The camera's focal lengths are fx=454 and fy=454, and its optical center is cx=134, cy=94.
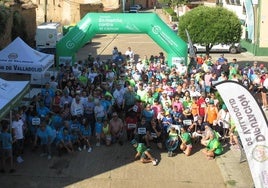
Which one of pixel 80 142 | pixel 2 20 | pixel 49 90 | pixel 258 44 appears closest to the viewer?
pixel 80 142

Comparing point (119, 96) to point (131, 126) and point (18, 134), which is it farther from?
point (18, 134)

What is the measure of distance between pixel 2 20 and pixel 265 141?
17067 mm

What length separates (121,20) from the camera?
2044 cm

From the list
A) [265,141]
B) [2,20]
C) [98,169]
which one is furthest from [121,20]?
[265,141]

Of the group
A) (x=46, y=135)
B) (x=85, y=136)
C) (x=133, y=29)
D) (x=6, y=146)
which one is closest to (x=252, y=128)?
(x=85, y=136)

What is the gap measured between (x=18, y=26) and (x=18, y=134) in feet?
54.7

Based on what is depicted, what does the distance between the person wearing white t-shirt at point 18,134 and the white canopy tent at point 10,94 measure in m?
0.75

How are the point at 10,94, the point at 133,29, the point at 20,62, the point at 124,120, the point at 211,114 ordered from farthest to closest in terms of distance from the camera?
the point at 133,29 → the point at 20,62 → the point at 124,120 → the point at 211,114 → the point at 10,94

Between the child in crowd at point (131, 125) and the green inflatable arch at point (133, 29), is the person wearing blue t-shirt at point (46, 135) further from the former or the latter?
the green inflatable arch at point (133, 29)

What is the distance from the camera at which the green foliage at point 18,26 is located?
27.0 meters

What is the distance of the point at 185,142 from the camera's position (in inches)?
517

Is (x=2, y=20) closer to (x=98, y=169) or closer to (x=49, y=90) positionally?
(x=49, y=90)

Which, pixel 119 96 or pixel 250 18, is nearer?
pixel 119 96

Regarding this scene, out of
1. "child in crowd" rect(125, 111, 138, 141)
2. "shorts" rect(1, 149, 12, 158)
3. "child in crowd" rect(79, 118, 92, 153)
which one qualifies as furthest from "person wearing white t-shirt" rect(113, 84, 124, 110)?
"shorts" rect(1, 149, 12, 158)
